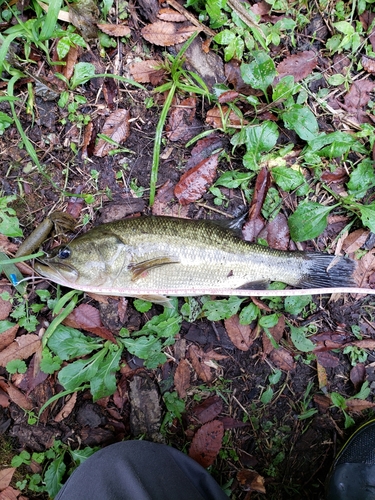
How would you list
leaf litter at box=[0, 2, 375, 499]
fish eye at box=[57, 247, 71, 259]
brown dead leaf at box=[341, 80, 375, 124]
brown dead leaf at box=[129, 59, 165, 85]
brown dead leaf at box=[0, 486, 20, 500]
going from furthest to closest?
brown dead leaf at box=[341, 80, 375, 124]
brown dead leaf at box=[129, 59, 165, 85]
leaf litter at box=[0, 2, 375, 499]
brown dead leaf at box=[0, 486, 20, 500]
fish eye at box=[57, 247, 71, 259]

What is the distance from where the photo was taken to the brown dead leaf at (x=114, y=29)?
3.56m

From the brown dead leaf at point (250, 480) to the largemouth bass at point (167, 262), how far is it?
1.72m

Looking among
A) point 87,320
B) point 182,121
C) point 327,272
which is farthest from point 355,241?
point 87,320

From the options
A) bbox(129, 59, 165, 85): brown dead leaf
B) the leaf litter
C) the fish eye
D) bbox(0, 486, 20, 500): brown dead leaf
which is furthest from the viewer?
bbox(129, 59, 165, 85): brown dead leaf

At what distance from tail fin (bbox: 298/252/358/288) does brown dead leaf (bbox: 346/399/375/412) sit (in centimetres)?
115

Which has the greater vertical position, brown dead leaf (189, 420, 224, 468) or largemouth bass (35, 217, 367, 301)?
largemouth bass (35, 217, 367, 301)

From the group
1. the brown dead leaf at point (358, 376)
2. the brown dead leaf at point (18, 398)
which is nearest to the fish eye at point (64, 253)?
the brown dead leaf at point (18, 398)

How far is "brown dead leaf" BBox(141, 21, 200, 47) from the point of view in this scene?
3.59m

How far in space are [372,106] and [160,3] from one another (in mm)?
2328

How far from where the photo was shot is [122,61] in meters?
3.66

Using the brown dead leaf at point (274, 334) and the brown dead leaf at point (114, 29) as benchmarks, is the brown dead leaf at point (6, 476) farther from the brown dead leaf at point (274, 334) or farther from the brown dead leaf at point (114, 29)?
the brown dead leaf at point (114, 29)

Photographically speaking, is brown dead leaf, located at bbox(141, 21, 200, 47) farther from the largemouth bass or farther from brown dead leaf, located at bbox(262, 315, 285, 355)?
brown dead leaf, located at bbox(262, 315, 285, 355)

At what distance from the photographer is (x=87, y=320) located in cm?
350

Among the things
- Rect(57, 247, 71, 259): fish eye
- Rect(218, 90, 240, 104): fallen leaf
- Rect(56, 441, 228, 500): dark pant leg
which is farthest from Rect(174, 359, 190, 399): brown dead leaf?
Rect(218, 90, 240, 104): fallen leaf
